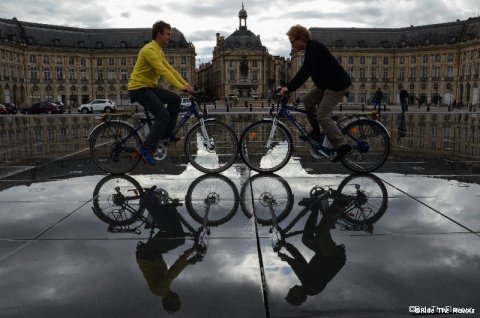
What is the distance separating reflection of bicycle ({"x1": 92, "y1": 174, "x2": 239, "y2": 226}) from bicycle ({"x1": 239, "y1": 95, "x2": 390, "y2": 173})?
721 millimetres

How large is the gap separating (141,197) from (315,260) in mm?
2497

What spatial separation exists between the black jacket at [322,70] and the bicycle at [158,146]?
4.15ft

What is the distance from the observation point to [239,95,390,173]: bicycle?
20.2 ft

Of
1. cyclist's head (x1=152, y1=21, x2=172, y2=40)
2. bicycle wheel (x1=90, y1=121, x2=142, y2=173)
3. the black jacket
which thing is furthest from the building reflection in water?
Result: cyclist's head (x1=152, y1=21, x2=172, y2=40)

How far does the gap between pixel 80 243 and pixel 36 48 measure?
344 feet

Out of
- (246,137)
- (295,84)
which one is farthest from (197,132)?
(295,84)

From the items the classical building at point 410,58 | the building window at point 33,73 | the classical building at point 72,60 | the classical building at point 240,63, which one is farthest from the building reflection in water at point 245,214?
the classical building at point 240,63

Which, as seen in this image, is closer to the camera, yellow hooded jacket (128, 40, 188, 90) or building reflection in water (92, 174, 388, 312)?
building reflection in water (92, 174, 388, 312)

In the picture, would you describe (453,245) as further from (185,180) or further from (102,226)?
(185,180)

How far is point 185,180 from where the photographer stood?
229 inches

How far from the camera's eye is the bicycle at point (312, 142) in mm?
6148

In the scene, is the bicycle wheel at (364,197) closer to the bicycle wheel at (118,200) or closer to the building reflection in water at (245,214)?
the building reflection in water at (245,214)

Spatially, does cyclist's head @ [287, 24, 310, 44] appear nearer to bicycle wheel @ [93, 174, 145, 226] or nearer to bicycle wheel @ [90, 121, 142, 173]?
bicycle wheel @ [90, 121, 142, 173]

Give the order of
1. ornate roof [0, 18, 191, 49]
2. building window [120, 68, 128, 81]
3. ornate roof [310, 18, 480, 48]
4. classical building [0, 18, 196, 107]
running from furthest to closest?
building window [120, 68, 128, 81], ornate roof [310, 18, 480, 48], ornate roof [0, 18, 191, 49], classical building [0, 18, 196, 107]
